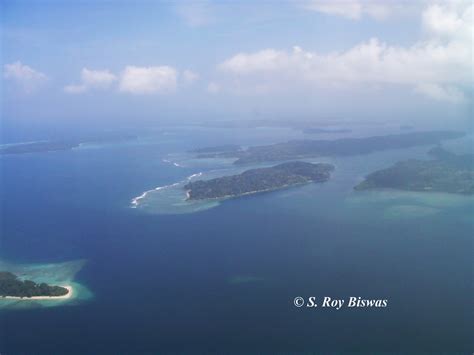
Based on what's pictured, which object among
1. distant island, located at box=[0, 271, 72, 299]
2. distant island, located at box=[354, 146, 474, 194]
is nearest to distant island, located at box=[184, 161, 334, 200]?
distant island, located at box=[354, 146, 474, 194]

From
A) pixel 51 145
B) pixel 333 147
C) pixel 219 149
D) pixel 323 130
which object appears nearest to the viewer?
pixel 333 147

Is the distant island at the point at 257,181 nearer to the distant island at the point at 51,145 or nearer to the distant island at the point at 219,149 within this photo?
the distant island at the point at 219,149

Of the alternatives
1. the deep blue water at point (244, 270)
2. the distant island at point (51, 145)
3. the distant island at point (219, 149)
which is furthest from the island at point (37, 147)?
the deep blue water at point (244, 270)

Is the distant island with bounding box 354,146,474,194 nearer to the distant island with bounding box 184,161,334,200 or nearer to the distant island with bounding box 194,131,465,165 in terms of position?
the distant island with bounding box 184,161,334,200

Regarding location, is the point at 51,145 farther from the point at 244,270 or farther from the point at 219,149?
the point at 244,270

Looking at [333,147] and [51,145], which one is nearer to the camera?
[333,147]

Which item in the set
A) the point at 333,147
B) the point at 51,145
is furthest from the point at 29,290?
the point at 51,145
